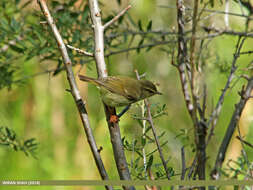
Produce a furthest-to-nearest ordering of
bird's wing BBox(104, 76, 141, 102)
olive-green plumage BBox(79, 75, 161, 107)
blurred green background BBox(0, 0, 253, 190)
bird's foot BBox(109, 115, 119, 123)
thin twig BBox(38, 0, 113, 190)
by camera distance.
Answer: blurred green background BBox(0, 0, 253, 190), bird's wing BBox(104, 76, 141, 102), olive-green plumage BBox(79, 75, 161, 107), bird's foot BBox(109, 115, 119, 123), thin twig BBox(38, 0, 113, 190)

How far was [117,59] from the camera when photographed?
196 inches

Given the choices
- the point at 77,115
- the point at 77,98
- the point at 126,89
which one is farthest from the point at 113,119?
the point at 77,115

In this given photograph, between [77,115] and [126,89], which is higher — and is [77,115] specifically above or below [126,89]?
above

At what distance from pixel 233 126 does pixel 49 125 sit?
3206 millimetres

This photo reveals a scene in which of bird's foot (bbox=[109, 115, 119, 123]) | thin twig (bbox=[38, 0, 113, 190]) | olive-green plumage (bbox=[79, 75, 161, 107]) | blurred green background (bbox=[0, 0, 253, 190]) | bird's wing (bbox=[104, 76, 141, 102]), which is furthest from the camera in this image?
blurred green background (bbox=[0, 0, 253, 190])

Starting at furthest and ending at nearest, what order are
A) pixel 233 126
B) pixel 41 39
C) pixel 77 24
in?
pixel 77 24
pixel 41 39
pixel 233 126

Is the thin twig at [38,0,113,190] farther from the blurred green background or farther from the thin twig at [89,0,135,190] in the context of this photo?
the blurred green background

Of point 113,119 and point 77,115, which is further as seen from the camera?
point 77,115

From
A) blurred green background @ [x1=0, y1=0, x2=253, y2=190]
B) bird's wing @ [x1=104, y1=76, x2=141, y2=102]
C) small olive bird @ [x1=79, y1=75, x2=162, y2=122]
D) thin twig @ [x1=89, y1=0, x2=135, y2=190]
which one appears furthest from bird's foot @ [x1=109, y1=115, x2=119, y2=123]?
blurred green background @ [x1=0, y1=0, x2=253, y2=190]

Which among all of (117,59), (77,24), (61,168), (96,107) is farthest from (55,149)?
(77,24)

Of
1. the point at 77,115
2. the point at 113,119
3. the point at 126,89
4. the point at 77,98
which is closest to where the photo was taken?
the point at 77,98

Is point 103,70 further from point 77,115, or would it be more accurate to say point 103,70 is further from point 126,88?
point 77,115

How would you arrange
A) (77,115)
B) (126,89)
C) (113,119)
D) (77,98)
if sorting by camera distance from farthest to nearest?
(77,115) → (126,89) → (113,119) → (77,98)

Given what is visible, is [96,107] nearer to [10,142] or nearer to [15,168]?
[15,168]
